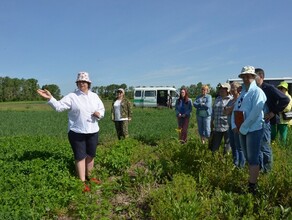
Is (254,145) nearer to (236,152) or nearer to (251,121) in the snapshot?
(251,121)

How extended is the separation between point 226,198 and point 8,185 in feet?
10.6

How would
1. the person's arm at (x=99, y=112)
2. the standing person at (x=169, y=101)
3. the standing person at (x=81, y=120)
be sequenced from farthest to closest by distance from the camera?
1. the standing person at (x=169, y=101)
2. the person's arm at (x=99, y=112)
3. the standing person at (x=81, y=120)

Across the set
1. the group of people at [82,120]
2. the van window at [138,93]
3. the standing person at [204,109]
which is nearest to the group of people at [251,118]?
the standing person at [204,109]

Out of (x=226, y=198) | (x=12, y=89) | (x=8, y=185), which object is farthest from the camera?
(x=12, y=89)

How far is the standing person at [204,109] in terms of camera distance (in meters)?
7.51

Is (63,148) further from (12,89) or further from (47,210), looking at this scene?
(12,89)

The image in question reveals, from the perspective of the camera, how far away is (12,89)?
88000 millimetres

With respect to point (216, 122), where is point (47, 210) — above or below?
below

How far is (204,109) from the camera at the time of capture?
7.57m

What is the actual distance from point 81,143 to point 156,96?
28117 mm

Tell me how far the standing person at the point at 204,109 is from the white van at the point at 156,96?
24.1m

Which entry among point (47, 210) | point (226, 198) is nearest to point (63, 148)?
point (47, 210)

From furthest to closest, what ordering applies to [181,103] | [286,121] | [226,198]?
[181,103], [286,121], [226,198]

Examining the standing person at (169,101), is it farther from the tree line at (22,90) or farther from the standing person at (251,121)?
the tree line at (22,90)
